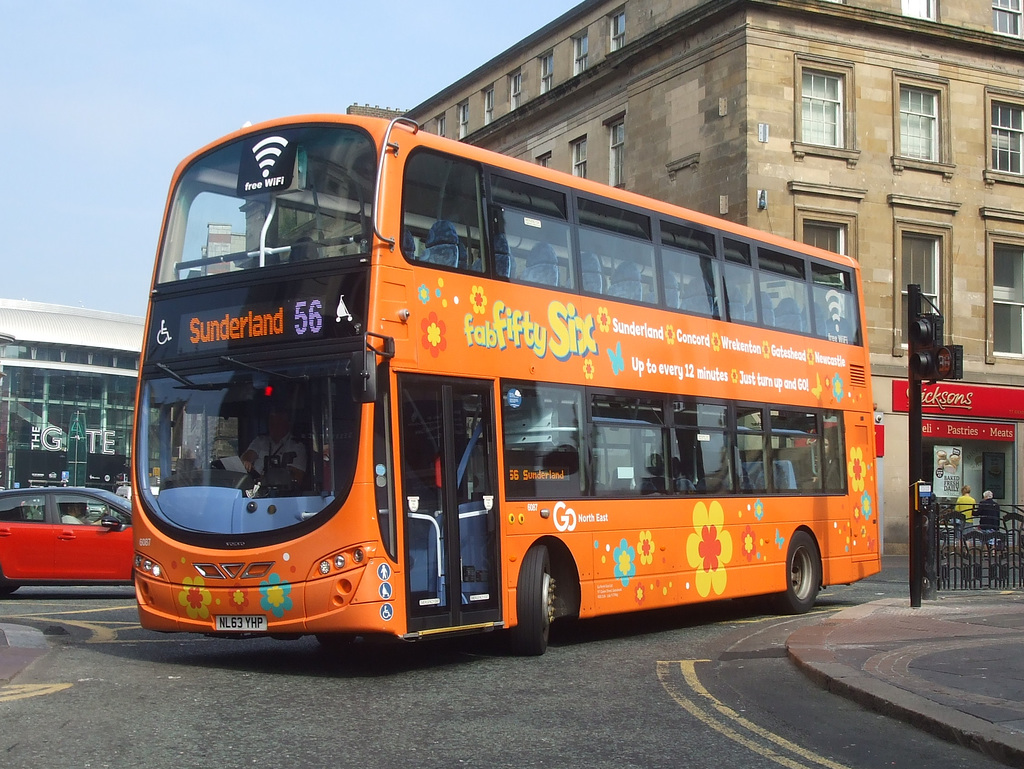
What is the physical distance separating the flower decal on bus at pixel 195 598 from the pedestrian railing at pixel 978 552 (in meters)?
13.2

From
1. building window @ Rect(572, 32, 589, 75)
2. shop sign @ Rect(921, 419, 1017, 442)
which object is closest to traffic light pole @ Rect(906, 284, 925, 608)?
shop sign @ Rect(921, 419, 1017, 442)

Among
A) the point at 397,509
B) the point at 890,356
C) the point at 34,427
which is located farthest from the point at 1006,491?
the point at 34,427

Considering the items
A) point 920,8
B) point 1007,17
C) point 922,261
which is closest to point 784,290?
point 922,261

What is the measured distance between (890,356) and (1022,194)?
6256mm

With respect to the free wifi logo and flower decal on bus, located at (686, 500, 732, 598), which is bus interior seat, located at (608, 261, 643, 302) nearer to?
flower decal on bus, located at (686, 500, 732, 598)

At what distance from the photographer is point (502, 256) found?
35.6 feet

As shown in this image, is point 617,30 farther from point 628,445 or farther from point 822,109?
point 628,445

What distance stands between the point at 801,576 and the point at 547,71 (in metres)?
26.9

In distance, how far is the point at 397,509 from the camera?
933 cm

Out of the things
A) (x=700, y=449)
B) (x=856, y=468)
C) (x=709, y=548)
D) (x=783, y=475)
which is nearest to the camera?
(x=700, y=449)

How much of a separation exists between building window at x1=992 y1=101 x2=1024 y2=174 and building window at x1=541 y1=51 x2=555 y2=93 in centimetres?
1333

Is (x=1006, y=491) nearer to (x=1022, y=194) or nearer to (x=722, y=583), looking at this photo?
(x=1022, y=194)

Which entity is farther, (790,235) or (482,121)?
(482,121)

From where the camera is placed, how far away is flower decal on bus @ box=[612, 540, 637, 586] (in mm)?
12000
